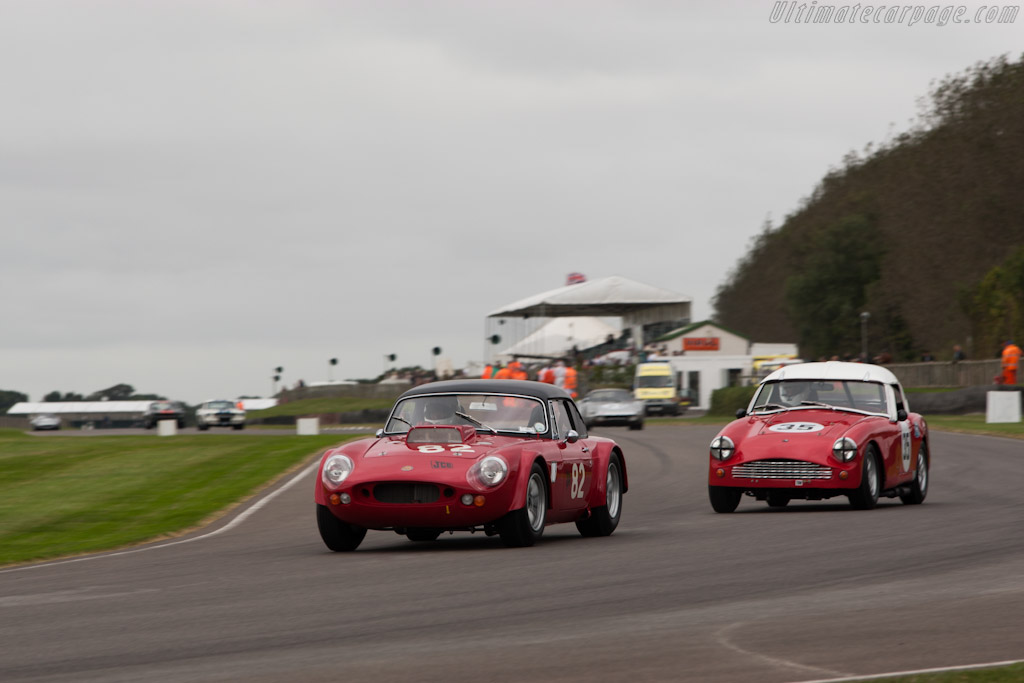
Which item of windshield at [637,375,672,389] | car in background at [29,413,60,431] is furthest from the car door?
car in background at [29,413,60,431]

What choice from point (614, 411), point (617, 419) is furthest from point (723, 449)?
point (614, 411)

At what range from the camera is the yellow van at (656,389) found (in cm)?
5862

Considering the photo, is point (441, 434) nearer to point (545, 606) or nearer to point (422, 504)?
point (422, 504)

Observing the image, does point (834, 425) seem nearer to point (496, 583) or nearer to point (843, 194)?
point (496, 583)

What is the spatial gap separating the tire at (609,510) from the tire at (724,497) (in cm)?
156

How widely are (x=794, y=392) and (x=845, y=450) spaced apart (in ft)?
5.54

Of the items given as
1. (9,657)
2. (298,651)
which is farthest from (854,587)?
(9,657)

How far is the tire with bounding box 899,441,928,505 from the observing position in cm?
1568

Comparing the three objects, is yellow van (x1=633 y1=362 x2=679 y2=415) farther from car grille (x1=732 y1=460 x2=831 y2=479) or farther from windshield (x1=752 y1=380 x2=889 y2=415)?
car grille (x1=732 y1=460 x2=831 y2=479)

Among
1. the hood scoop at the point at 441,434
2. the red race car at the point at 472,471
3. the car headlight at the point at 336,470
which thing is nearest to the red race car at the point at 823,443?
the red race car at the point at 472,471

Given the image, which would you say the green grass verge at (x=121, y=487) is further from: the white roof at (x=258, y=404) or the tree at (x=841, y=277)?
the white roof at (x=258, y=404)

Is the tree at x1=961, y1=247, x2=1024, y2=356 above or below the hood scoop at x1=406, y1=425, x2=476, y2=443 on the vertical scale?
above

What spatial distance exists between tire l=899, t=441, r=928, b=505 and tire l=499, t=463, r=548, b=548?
5574 millimetres

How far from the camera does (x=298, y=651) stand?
6750 mm
